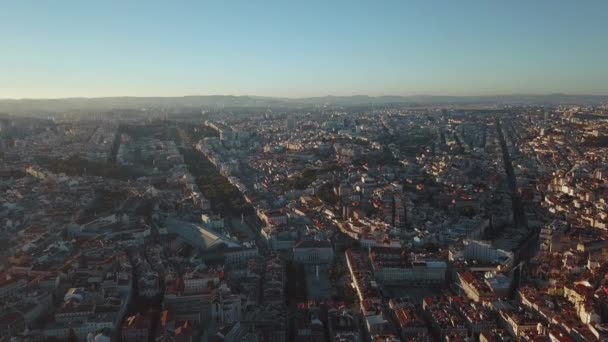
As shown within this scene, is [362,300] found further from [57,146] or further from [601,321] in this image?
[57,146]

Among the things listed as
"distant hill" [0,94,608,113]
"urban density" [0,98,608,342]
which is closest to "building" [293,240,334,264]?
"urban density" [0,98,608,342]

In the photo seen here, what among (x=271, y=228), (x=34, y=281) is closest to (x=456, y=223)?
(x=271, y=228)

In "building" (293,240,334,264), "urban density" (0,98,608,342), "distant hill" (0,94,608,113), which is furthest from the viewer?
"distant hill" (0,94,608,113)

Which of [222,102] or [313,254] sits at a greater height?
[313,254]

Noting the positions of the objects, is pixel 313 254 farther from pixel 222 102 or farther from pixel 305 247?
pixel 222 102

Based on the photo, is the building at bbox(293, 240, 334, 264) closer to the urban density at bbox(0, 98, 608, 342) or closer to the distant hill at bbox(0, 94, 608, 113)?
the urban density at bbox(0, 98, 608, 342)

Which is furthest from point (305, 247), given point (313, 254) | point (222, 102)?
point (222, 102)

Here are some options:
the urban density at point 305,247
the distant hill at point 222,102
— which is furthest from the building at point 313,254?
the distant hill at point 222,102

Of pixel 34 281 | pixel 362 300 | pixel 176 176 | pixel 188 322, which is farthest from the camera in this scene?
pixel 176 176

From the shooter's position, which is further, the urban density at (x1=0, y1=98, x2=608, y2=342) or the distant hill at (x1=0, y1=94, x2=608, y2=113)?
the distant hill at (x1=0, y1=94, x2=608, y2=113)
